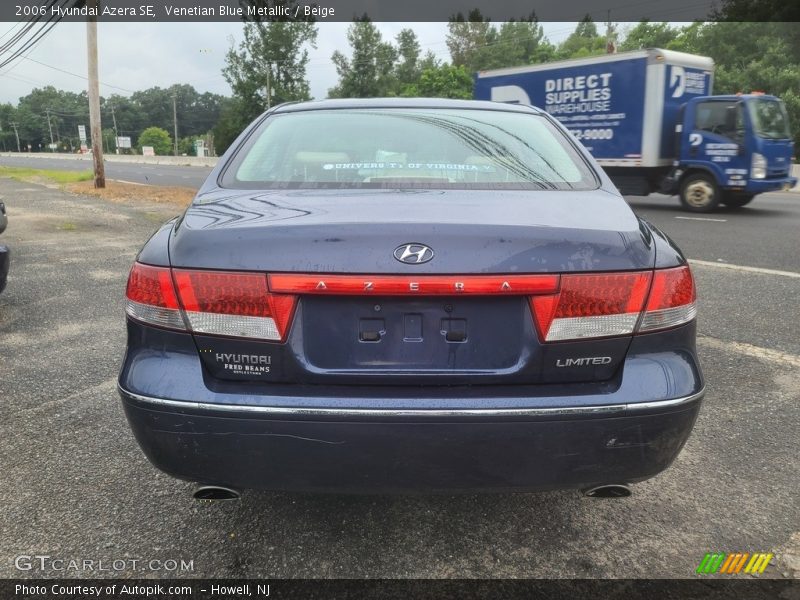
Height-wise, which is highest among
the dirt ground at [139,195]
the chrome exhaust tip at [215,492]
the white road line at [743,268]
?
the dirt ground at [139,195]

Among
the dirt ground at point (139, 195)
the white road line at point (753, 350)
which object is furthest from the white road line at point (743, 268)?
the dirt ground at point (139, 195)

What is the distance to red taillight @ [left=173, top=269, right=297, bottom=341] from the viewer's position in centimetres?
183

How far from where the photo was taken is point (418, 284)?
1.78 metres

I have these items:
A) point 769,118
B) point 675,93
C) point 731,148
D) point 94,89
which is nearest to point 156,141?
point 94,89

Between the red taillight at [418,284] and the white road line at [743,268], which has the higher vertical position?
the red taillight at [418,284]

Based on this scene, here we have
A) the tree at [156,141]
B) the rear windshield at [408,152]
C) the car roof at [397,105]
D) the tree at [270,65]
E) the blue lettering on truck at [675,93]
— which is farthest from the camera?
the tree at [156,141]

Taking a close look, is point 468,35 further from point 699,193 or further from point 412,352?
point 412,352

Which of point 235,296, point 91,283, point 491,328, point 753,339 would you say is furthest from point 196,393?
point 91,283

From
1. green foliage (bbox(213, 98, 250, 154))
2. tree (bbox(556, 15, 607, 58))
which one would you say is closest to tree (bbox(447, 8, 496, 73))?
tree (bbox(556, 15, 607, 58))

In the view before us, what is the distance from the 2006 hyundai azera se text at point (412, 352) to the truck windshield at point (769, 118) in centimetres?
1278

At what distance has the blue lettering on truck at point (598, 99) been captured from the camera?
14.2 metres

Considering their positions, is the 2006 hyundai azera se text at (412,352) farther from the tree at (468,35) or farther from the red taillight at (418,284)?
the tree at (468,35)

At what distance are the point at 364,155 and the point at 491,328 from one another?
1.05 metres

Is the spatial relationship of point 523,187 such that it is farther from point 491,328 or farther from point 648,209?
point 648,209
